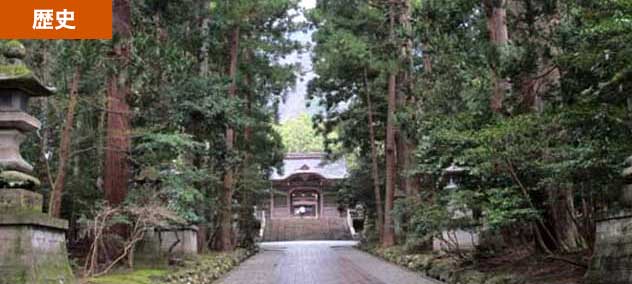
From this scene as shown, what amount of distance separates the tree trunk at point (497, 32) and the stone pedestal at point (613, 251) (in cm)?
377

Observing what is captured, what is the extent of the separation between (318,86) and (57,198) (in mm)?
18047

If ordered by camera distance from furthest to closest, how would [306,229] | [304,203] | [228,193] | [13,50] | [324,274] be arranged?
1. [304,203]
2. [306,229]
3. [228,193]
4. [324,274]
5. [13,50]

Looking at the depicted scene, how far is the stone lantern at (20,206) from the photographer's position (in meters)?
6.73

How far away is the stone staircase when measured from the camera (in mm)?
40438

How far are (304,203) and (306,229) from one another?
5776 mm

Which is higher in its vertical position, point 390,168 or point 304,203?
point 390,168

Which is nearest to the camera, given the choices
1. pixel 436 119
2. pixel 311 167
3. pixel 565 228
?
pixel 565 228

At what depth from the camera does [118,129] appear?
37.4ft

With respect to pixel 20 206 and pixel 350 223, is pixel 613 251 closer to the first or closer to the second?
pixel 20 206

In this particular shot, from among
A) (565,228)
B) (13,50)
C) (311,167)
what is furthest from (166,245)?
(311,167)

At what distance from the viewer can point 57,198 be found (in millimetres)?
9430

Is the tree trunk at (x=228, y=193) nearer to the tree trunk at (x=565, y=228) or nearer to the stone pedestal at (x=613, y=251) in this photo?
the tree trunk at (x=565, y=228)

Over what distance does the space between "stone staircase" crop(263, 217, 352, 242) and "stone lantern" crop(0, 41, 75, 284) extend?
106 ft

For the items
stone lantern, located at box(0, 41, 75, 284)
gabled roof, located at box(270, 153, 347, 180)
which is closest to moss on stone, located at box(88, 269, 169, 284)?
stone lantern, located at box(0, 41, 75, 284)
